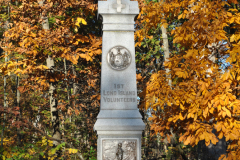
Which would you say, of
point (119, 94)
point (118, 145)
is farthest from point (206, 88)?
point (118, 145)

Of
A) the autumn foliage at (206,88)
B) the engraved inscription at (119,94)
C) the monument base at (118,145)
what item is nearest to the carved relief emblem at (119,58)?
the engraved inscription at (119,94)

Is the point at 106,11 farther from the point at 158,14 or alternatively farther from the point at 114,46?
the point at 158,14

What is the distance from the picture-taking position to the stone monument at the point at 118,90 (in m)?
4.61

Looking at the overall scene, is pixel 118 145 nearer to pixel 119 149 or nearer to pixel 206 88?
pixel 119 149

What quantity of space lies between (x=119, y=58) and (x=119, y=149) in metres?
1.71

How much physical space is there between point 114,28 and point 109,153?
2393 mm

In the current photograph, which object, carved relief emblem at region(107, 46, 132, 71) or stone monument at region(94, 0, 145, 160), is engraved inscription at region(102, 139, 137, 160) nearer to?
stone monument at region(94, 0, 145, 160)

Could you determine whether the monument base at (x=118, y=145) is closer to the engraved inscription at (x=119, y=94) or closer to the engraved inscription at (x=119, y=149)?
the engraved inscription at (x=119, y=149)

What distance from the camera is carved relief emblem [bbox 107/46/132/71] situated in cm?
483

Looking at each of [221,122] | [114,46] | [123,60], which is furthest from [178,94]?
[114,46]

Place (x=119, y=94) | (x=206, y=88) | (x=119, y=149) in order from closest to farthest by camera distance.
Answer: (x=206, y=88)
(x=119, y=149)
(x=119, y=94)

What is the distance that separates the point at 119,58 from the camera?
480 centimetres

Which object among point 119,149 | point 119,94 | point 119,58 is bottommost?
point 119,149

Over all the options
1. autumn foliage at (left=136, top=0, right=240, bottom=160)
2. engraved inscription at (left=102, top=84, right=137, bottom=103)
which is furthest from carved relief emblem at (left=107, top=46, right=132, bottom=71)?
autumn foliage at (left=136, top=0, right=240, bottom=160)
